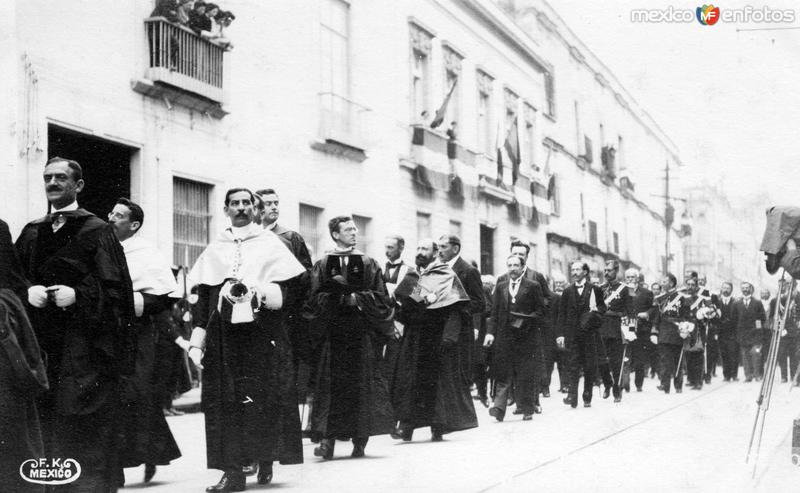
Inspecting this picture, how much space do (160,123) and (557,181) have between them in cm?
2176

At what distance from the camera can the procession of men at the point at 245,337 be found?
20.4 feet

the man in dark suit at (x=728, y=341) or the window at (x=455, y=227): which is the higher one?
the window at (x=455, y=227)

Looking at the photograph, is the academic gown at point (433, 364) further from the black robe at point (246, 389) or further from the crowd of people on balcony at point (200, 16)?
the crowd of people on balcony at point (200, 16)

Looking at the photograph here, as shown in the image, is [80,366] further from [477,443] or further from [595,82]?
[595,82]

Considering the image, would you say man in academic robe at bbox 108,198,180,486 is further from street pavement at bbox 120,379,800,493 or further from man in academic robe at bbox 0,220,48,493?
man in academic robe at bbox 0,220,48,493

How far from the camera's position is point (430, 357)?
11.0 meters

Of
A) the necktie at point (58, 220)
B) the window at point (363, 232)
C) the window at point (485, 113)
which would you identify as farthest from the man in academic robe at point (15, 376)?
the window at point (485, 113)

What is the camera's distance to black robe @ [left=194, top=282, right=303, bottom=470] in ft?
24.8

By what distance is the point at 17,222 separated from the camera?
42.2 ft

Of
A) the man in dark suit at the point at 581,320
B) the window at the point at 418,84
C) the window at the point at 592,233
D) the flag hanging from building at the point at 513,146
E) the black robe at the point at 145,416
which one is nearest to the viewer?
the black robe at the point at 145,416

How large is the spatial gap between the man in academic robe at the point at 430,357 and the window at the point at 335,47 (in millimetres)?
9680

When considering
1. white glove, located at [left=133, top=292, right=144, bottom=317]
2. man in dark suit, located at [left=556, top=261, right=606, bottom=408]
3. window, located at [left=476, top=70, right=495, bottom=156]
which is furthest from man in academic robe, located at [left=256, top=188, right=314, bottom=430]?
window, located at [left=476, top=70, right=495, bottom=156]

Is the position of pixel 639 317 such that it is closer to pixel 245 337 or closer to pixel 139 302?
pixel 245 337

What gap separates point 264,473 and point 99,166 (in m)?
8.04
